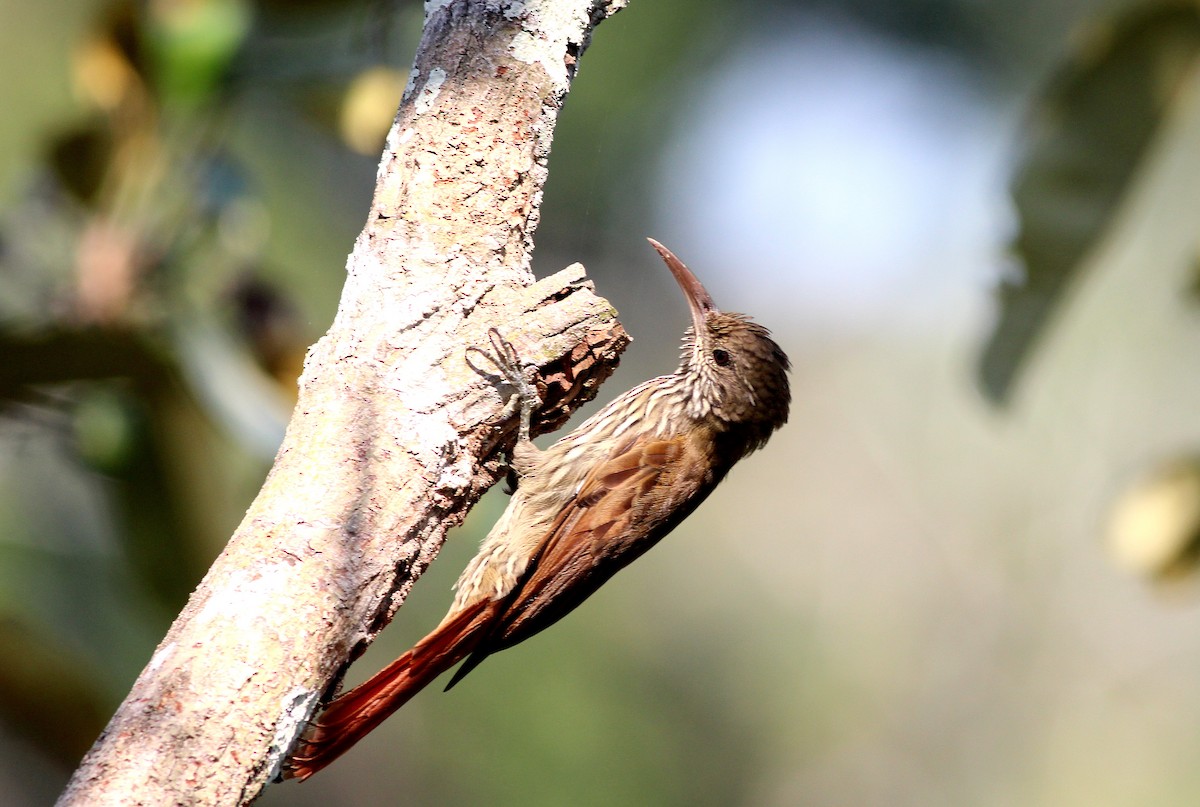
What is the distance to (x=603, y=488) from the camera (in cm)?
274

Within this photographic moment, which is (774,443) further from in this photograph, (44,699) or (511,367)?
(511,367)

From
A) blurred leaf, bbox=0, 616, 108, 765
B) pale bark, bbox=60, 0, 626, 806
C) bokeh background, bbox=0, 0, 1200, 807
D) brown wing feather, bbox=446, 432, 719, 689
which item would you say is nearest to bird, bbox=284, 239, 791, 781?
brown wing feather, bbox=446, 432, 719, 689

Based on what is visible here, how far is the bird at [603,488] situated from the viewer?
230 cm

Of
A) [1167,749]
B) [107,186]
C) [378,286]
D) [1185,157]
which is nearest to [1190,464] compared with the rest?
[378,286]

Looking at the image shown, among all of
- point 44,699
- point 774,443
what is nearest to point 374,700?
point 44,699

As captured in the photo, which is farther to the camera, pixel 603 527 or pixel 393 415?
pixel 603 527

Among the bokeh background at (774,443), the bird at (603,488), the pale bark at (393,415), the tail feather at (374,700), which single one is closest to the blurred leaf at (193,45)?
the bokeh background at (774,443)

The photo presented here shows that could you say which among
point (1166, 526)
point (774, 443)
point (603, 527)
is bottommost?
point (774, 443)

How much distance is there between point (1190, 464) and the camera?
10.8ft

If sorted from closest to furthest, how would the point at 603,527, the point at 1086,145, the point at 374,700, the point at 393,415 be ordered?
the point at 393,415, the point at 374,700, the point at 603,527, the point at 1086,145

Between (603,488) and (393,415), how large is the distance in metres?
0.97

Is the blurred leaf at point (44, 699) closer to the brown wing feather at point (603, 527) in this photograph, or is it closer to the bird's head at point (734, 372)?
the brown wing feather at point (603, 527)

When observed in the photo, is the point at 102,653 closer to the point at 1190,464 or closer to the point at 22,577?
the point at 22,577

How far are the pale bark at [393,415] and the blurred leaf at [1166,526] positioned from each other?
2027 mm
